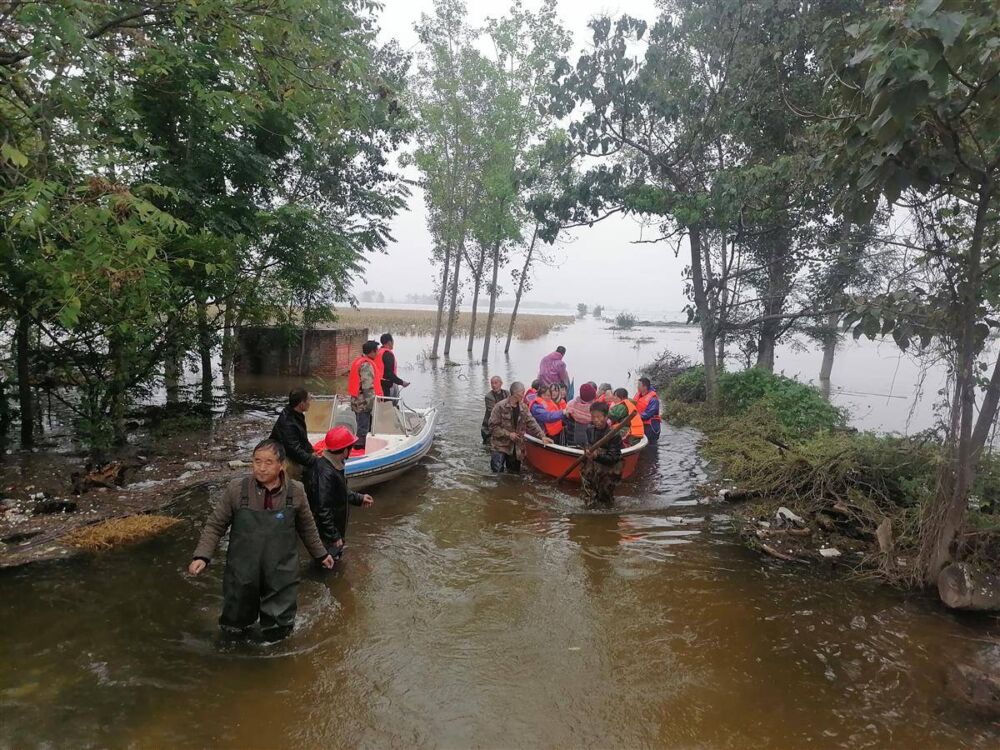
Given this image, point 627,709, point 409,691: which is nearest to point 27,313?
point 409,691

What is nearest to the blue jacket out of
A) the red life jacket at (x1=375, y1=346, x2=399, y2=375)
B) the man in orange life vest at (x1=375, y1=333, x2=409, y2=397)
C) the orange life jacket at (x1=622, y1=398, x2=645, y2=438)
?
the orange life jacket at (x1=622, y1=398, x2=645, y2=438)

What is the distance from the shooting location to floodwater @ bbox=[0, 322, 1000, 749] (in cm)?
362

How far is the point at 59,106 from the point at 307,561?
4.82 metres

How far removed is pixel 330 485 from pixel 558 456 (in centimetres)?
433

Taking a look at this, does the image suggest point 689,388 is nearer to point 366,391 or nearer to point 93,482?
point 366,391

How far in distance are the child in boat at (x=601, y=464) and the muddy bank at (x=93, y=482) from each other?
200 inches

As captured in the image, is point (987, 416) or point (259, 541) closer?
point (259, 541)

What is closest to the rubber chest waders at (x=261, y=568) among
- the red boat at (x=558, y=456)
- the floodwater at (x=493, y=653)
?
the floodwater at (x=493, y=653)

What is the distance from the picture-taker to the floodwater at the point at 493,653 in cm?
362

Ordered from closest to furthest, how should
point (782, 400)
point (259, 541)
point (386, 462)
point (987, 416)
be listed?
1. point (259, 541)
2. point (987, 416)
3. point (386, 462)
4. point (782, 400)

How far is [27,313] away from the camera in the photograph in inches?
299

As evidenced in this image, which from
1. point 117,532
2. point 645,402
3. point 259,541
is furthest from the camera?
point 645,402

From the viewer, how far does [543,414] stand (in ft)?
31.3

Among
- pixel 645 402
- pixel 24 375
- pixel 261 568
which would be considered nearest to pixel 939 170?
pixel 261 568
